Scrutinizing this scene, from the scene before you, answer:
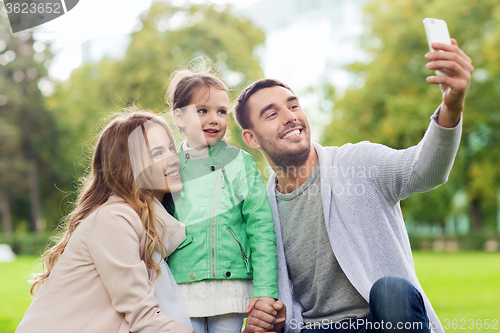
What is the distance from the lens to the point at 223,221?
2752 millimetres

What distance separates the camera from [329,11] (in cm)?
3152

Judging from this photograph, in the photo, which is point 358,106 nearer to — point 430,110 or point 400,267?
point 430,110

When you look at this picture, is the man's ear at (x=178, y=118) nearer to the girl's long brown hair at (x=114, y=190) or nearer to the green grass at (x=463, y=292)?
the girl's long brown hair at (x=114, y=190)

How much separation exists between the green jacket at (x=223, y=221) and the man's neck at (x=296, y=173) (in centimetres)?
18

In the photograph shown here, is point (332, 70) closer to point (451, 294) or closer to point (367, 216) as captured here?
point (451, 294)

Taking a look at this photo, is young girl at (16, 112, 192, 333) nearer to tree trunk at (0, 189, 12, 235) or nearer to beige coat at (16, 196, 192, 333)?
beige coat at (16, 196, 192, 333)

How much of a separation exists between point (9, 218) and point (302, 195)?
30843 millimetres

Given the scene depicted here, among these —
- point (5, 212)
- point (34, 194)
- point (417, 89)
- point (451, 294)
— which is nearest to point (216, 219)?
point (451, 294)

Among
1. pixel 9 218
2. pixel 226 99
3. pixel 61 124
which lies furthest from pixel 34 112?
pixel 226 99

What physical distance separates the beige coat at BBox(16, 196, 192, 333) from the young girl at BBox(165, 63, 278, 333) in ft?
0.95

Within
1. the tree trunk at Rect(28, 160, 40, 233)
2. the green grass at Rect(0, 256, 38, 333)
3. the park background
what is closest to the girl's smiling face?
the green grass at Rect(0, 256, 38, 333)

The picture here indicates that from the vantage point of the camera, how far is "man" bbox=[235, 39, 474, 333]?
2268mm

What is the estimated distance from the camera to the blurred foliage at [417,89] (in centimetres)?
1919

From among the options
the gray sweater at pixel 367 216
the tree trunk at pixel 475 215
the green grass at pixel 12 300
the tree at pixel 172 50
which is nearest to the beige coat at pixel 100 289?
the gray sweater at pixel 367 216
